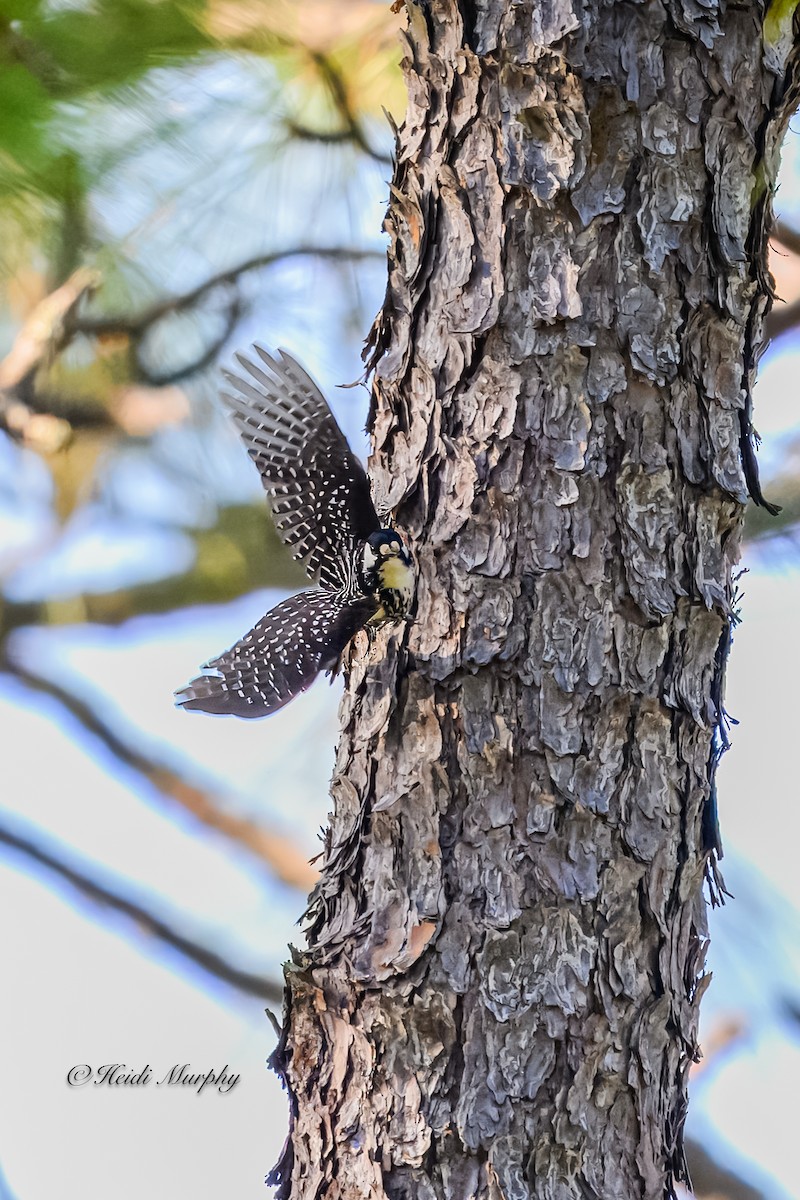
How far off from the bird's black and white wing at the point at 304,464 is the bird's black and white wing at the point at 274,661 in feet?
0.10

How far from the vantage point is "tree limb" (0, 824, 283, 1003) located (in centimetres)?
114

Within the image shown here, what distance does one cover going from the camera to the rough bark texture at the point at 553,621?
0.56 m

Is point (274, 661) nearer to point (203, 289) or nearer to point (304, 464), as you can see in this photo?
point (304, 464)

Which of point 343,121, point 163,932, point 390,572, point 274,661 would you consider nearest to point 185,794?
point 163,932

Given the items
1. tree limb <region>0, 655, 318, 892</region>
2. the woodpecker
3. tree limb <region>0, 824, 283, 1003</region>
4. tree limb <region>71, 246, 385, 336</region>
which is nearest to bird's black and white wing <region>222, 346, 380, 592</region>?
the woodpecker

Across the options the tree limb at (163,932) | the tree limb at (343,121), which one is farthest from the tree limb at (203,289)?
the tree limb at (163,932)

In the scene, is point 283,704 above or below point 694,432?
below

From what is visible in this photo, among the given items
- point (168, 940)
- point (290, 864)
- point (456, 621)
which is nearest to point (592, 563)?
point (456, 621)

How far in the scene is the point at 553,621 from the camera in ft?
1.90

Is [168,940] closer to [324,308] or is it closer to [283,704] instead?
[283,704]

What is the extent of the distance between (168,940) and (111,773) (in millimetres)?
213

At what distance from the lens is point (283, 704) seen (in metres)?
0.70

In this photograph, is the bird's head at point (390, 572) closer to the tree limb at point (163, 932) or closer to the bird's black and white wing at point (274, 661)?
the bird's black and white wing at point (274, 661)

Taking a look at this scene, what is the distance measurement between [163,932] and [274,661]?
60cm
